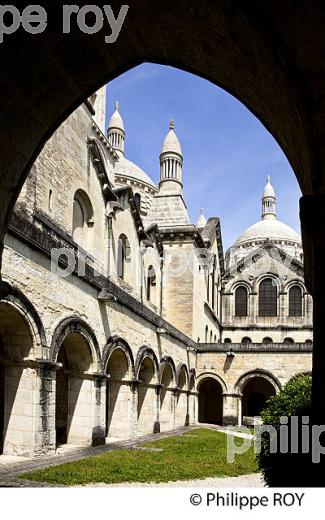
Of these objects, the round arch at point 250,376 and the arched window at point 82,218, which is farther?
the round arch at point 250,376

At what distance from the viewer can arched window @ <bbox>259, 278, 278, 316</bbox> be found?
44281 mm

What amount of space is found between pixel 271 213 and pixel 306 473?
71182mm

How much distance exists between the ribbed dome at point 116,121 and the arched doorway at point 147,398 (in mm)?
35252

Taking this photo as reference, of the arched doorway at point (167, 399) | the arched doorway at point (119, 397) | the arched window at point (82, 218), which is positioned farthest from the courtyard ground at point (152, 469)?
the arched doorway at point (167, 399)

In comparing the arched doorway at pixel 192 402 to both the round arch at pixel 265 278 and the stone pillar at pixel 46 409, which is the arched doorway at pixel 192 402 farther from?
the stone pillar at pixel 46 409

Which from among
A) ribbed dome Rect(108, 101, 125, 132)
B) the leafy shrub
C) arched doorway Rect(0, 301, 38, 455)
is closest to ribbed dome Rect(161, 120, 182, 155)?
ribbed dome Rect(108, 101, 125, 132)

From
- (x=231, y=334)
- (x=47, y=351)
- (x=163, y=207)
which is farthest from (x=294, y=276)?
(x=47, y=351)

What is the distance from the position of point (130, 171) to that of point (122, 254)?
2941 centimetres

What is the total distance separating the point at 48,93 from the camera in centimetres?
527

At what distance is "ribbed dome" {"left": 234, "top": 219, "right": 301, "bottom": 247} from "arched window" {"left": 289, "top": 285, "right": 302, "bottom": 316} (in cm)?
2114

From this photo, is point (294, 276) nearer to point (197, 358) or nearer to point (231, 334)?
point (231, 334)

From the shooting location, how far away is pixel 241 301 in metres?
45.7

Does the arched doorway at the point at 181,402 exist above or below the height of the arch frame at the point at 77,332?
below

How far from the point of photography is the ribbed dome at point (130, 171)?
51.9 meters
